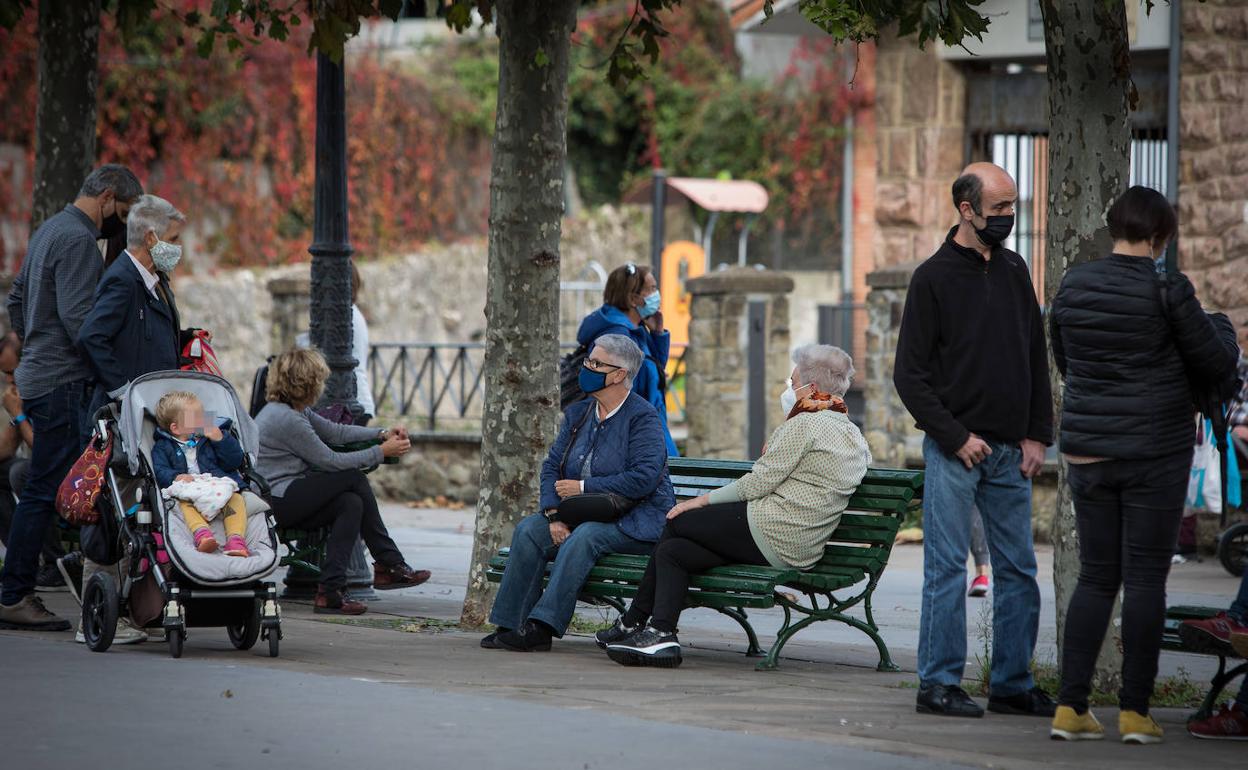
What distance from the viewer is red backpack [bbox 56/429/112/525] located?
7.99m

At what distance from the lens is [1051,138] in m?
7.21

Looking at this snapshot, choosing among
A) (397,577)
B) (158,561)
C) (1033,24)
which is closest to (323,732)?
(158,561)

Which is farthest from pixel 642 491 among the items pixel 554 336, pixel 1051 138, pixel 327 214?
pixel 327 214

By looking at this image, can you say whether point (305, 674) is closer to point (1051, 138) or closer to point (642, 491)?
point (642, 491)

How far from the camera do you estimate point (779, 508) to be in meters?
7.84

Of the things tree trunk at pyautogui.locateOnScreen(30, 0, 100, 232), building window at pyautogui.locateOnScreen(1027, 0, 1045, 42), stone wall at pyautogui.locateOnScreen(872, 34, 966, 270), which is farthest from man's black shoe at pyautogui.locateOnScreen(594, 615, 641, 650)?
building window at pyautogui.locateOnScreen(1027, 0, 1045, 42)

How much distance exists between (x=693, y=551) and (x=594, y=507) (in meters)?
0.63

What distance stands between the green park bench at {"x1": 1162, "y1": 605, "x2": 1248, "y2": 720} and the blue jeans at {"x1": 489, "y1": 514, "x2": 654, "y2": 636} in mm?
2572

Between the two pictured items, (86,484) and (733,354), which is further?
(733,354)

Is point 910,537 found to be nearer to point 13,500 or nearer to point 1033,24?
point 1033,24

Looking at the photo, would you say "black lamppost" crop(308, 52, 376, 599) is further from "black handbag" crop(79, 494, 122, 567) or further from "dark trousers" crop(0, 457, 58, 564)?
"black handbag" crop(79, 494, 122, 567)

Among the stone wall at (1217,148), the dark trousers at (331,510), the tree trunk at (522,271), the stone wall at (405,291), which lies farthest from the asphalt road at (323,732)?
the stone wall at (405,291)

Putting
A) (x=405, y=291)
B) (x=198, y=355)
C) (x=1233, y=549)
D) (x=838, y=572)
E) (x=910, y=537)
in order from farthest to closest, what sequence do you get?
1. (x=405, y=291)
2. (x=910, y=537)
3. (x=1233, y=549)
4. (x=198, y=355)
5. (x=838, y=572)

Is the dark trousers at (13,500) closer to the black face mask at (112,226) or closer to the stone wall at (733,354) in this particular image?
the black face mask at (112,226)
